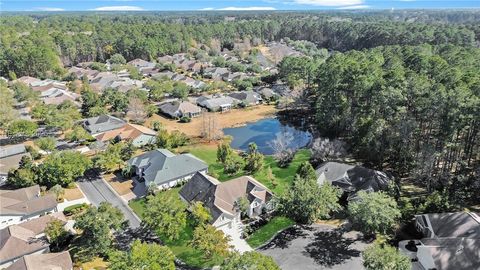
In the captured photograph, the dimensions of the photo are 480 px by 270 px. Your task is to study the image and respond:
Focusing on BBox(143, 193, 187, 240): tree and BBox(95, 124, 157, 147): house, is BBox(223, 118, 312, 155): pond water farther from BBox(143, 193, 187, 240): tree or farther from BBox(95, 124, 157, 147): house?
BBox(143, 193, 187, 240): tree

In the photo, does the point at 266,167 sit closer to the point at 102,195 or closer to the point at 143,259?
the point at 102,195

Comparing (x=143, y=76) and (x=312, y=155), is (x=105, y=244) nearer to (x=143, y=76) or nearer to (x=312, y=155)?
(x=312, y=155)

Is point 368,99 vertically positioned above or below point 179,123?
above

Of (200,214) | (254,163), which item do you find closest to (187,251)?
(200,214)

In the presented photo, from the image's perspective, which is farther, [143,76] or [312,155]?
[143,76]

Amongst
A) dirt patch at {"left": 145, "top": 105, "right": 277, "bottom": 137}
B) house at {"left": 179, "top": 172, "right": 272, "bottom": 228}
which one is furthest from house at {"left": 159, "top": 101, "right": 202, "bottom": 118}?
house at {"left": 179, "top": 172, "right": 272, "bottom": 228}

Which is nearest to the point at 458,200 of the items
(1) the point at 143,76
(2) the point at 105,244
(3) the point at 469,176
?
(3) the point at 469,176

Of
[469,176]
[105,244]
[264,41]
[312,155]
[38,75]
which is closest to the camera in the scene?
[105,244]
